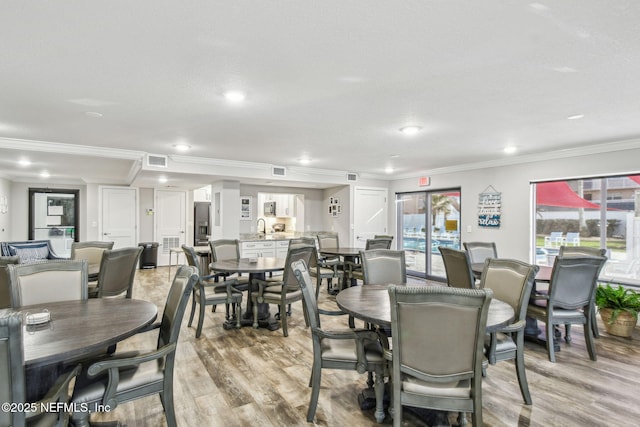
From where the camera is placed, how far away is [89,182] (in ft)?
27.0

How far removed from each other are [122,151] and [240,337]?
3392 mm

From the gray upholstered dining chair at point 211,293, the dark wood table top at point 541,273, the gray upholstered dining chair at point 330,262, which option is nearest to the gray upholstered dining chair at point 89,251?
the gray upholstered dining chair at point 211,293

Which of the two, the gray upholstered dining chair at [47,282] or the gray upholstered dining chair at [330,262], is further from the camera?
the gray upholstered dining chair at [330,262]

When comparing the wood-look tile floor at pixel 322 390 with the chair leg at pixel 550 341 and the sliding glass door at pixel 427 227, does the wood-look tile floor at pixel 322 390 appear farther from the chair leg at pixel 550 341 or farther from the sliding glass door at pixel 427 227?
the sliding glass door at pixel 427 227

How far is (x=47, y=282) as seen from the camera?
8.34ft

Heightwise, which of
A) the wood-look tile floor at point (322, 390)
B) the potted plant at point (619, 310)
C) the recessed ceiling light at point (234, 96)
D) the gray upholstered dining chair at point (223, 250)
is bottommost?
the wood-look tile floor at point (322, 390)

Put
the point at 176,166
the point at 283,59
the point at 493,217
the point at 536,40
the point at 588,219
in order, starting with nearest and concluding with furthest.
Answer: the point at 536,40, the point at 283,59, the point at 588,219, the point at 176,166, the point at 493,217

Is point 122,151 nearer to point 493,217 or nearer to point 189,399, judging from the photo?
point 189,399

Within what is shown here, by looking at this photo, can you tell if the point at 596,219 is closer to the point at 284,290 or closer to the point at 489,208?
the point at 489,208

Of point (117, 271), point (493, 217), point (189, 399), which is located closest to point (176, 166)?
point (117, 271)

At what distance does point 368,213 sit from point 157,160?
457 cm

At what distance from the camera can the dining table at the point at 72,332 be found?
5.10ft

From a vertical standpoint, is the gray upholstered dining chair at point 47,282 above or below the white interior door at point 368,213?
below

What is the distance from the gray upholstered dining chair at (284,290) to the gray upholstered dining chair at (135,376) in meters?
1.75
